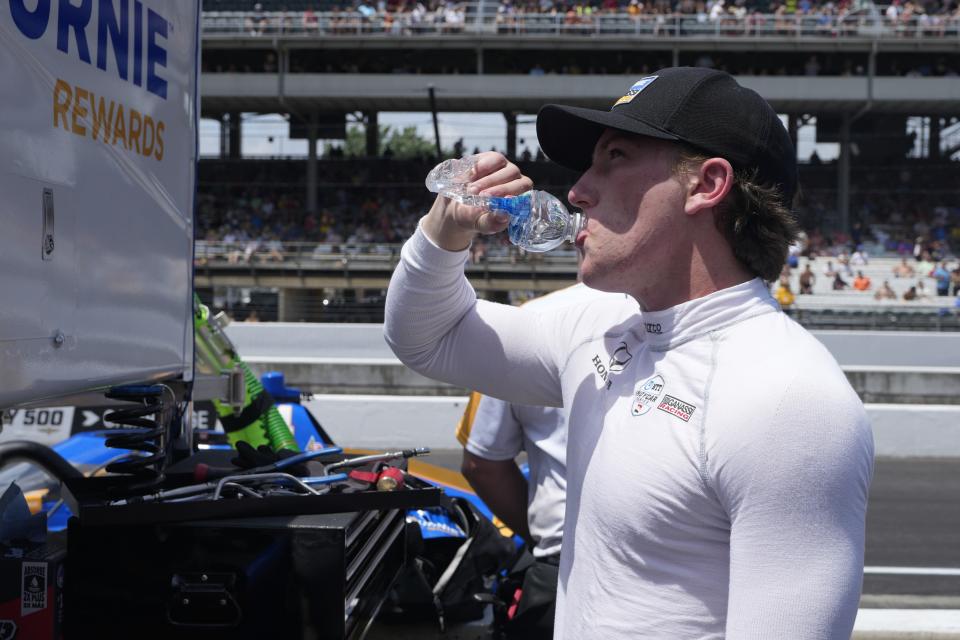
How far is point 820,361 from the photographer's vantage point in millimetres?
1579

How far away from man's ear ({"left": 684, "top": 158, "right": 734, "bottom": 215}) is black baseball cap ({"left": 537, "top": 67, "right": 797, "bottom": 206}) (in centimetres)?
2

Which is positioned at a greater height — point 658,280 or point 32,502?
point 658,280

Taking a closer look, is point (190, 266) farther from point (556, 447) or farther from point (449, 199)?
point (556, 447)

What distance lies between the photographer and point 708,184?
5.80ft

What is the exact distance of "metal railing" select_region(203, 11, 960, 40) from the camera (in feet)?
119

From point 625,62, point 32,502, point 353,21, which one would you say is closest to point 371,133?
point 353,21

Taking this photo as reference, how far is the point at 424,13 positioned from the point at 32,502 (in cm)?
3717

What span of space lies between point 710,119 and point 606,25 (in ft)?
120

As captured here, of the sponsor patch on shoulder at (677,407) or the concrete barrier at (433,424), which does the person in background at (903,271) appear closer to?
the concrete barrier at (433,424)

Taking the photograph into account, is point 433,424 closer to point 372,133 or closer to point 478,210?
point 478,210

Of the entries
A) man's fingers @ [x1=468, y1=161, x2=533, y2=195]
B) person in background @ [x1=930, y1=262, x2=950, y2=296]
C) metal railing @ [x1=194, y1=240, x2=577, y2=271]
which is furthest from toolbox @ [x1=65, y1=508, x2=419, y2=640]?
metal railing @ [x1=194, y1=240, x2=577, y2=271]

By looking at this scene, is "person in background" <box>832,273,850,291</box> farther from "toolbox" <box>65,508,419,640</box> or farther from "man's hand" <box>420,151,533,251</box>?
"toolbox" <box>65,508,419,640</box>

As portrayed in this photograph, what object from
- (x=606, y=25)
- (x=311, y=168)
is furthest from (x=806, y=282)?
(x=311, y=168)

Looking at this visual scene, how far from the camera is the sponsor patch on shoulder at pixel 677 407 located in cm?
162
